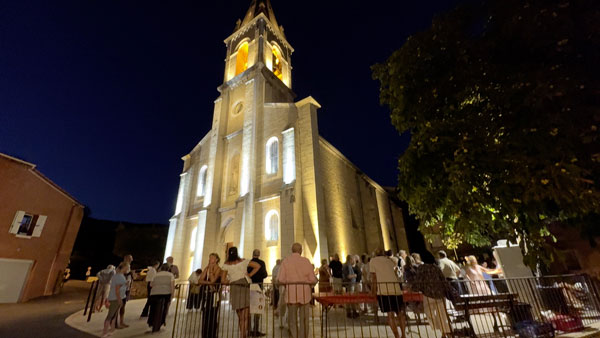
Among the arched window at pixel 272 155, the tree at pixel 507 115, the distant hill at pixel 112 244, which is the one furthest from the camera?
the distant hill at pixel 112 244

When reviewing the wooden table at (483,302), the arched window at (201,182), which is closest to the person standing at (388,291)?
the wooden table at (483,302)

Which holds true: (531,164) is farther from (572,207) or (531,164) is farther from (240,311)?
(240,311)

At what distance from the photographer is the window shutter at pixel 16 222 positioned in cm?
1327

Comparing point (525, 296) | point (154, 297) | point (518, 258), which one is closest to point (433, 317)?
point (525, 296)

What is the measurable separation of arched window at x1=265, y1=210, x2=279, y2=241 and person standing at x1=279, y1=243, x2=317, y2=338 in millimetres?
9831

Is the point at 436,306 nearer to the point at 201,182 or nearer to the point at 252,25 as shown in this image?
the point at 201,182

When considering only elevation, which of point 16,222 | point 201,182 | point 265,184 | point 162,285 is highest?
point 201,182

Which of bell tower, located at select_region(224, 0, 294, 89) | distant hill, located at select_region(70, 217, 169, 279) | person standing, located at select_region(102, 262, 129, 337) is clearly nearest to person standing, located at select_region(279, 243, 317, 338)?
person standing, located at select_region(102, 262, 129, 337)

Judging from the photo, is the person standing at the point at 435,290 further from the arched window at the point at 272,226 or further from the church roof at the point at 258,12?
the church roof at the point at 258,12

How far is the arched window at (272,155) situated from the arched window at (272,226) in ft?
9.00

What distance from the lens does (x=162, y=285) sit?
20.5 feet

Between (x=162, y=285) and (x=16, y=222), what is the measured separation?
522 inches

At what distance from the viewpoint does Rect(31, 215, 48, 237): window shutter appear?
14359 millimetres

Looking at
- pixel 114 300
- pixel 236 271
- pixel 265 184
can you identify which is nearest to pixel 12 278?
pixel 114 300
